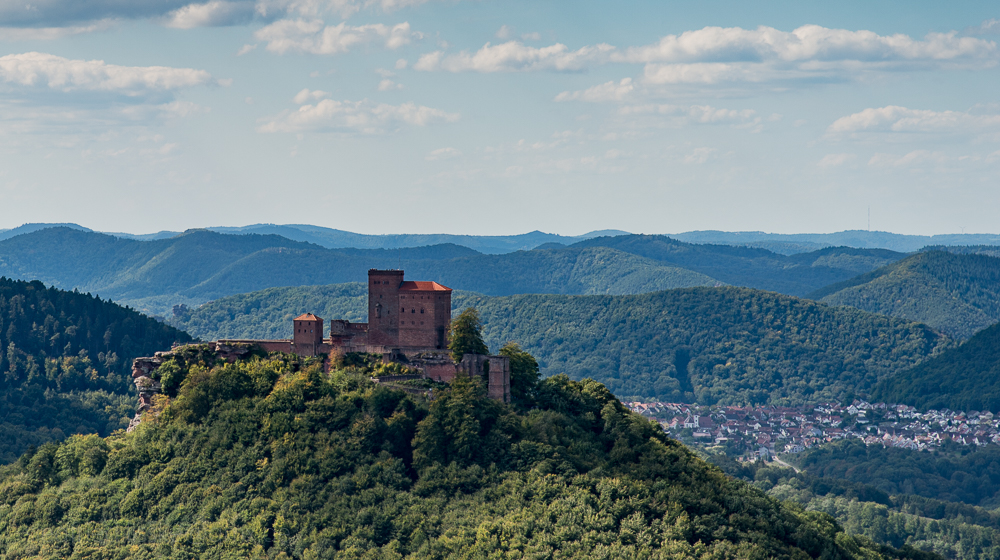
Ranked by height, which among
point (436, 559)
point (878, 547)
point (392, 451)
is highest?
point (392, 451)

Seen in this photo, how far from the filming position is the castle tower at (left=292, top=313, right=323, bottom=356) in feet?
350

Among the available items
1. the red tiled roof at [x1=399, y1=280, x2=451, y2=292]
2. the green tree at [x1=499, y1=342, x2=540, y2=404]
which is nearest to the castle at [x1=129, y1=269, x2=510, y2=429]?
the red tiled roof at [x1=399, y1=280, x2=451, y2=292]

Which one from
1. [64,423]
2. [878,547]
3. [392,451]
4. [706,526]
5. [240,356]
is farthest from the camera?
[64,423]

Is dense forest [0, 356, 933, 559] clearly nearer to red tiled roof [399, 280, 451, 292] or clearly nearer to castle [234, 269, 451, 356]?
castle [234, 269, 451, 356]

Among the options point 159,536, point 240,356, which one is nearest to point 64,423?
point 240,356

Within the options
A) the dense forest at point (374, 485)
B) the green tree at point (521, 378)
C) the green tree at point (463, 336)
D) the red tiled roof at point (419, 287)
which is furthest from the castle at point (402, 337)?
the green tree at point (521, 378)

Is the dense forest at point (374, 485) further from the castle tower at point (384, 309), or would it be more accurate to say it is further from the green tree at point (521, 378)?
the castle tower at point (384, 309)

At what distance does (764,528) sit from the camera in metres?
92.3

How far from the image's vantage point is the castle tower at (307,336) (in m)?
107

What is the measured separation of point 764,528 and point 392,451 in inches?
1163

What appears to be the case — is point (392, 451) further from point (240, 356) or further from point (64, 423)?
point (64, 423)

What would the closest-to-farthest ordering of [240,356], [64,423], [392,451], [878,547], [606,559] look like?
[606,559], [392,451], [240,356], [878,547], [64,423]

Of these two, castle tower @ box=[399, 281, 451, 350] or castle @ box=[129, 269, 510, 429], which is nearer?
castle @ box=[129, 269, 510, 429]

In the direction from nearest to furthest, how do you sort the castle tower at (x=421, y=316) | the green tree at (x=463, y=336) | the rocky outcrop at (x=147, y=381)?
the green tree at (x=463, y=336) < the castle tower at (x=421, y=316) < the rocky outcrop at (x=147, y=381)
